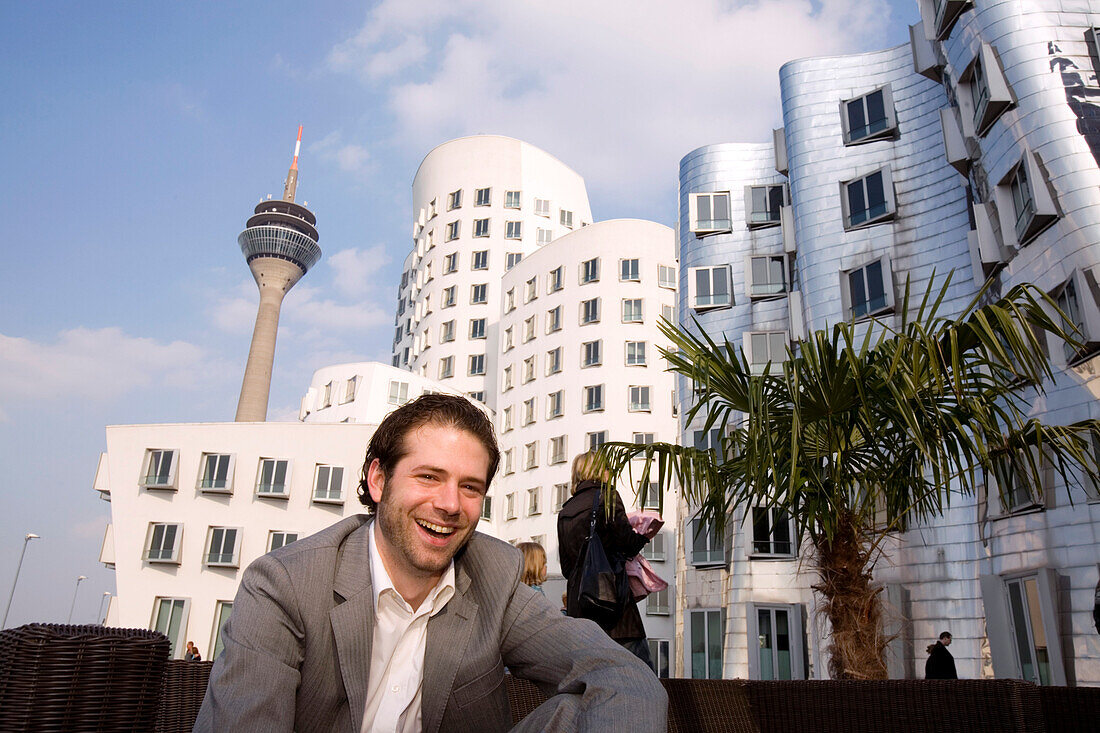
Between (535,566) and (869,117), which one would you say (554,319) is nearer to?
(869,117)

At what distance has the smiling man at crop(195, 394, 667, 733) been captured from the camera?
192 cm

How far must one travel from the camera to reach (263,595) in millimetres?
2047

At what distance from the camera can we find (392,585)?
2271 millimetres

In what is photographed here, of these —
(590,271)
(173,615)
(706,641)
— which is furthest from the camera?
(590,271)

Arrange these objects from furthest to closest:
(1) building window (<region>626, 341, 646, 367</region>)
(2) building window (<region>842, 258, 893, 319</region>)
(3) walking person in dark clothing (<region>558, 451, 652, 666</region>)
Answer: (1) building window (<region>626, 341, 646, 367</region>)
(2) building window (<region>842, 258, 893, 319</region>)
(3) walking person in dark clothing (<region>558, 451, 652, 666</region>)

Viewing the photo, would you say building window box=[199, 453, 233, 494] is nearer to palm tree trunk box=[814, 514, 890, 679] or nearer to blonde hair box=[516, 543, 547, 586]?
blonde hair box=[516, 543, 547, 586]

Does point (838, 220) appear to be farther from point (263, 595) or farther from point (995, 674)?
point (263, 595)

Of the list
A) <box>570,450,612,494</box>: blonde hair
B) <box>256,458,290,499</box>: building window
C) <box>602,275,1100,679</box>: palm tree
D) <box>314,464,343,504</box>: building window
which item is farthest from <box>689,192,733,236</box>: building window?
<box>570,450,612,494</box>: blonde hair

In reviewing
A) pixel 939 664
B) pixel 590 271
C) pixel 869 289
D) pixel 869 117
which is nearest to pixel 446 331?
pixel 590 271

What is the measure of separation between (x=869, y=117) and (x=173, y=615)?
31496 millimetres

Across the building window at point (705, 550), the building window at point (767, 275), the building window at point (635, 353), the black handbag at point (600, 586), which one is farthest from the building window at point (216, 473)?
the black handbag at point (600, 586)

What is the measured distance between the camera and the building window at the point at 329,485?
34.9 m

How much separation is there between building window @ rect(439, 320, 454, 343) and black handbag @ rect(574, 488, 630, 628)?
48445mm

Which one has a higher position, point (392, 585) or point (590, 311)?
point (590, 311)
